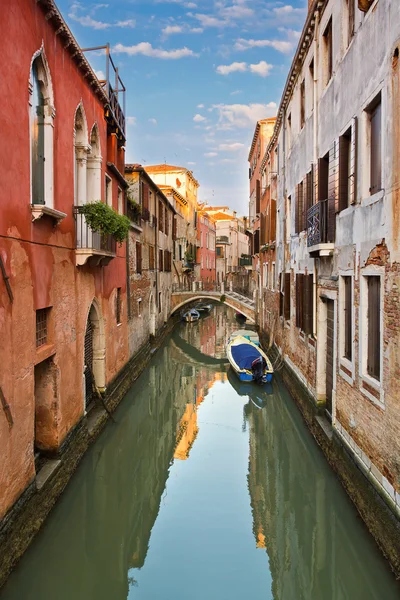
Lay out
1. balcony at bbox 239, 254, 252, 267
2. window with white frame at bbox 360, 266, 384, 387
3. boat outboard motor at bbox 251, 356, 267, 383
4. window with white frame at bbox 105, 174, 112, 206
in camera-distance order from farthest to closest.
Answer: balcony at bbox 239, 254, 252, 267 < boat outboard motor at bbox 251, 356, 267, 383 < window with white frame at bbox 105, 174, 112, 206 < window with white frame at bbox 360, 266, 384, 387

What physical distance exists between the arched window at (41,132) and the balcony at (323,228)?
416 centimetres

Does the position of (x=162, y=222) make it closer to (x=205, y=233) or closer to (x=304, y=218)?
(x=304, y=218)

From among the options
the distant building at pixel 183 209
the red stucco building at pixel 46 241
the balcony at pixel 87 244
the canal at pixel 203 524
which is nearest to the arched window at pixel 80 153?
the red stucco building at pixel 46 241

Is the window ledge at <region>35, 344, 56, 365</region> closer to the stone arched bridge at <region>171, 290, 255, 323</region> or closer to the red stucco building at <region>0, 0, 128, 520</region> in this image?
the red stucco building at <region>0, 0, 128, 520</region>

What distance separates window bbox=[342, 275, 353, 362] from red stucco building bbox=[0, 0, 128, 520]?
12.8ft

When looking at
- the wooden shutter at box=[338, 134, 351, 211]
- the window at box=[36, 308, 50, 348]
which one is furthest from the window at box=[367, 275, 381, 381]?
the window at box=[36, 308, 50, 348]

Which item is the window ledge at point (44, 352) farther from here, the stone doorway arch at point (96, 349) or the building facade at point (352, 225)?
the building facade at point (352, 225)

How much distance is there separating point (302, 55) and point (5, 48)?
7.21 meters

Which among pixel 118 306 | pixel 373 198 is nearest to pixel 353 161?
pixel 373 198

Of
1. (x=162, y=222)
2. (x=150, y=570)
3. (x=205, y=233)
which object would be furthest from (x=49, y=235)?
(x=205, y=233)

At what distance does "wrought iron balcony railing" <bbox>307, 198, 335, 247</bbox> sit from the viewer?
25.2 feet

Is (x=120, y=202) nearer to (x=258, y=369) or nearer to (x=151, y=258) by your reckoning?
(x=258, y=369)

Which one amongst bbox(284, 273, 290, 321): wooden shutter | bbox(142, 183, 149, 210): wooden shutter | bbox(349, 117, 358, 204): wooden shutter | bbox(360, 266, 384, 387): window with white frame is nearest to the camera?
bbox(360, 266, 384, 387): window with white frame

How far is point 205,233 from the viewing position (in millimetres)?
43062
